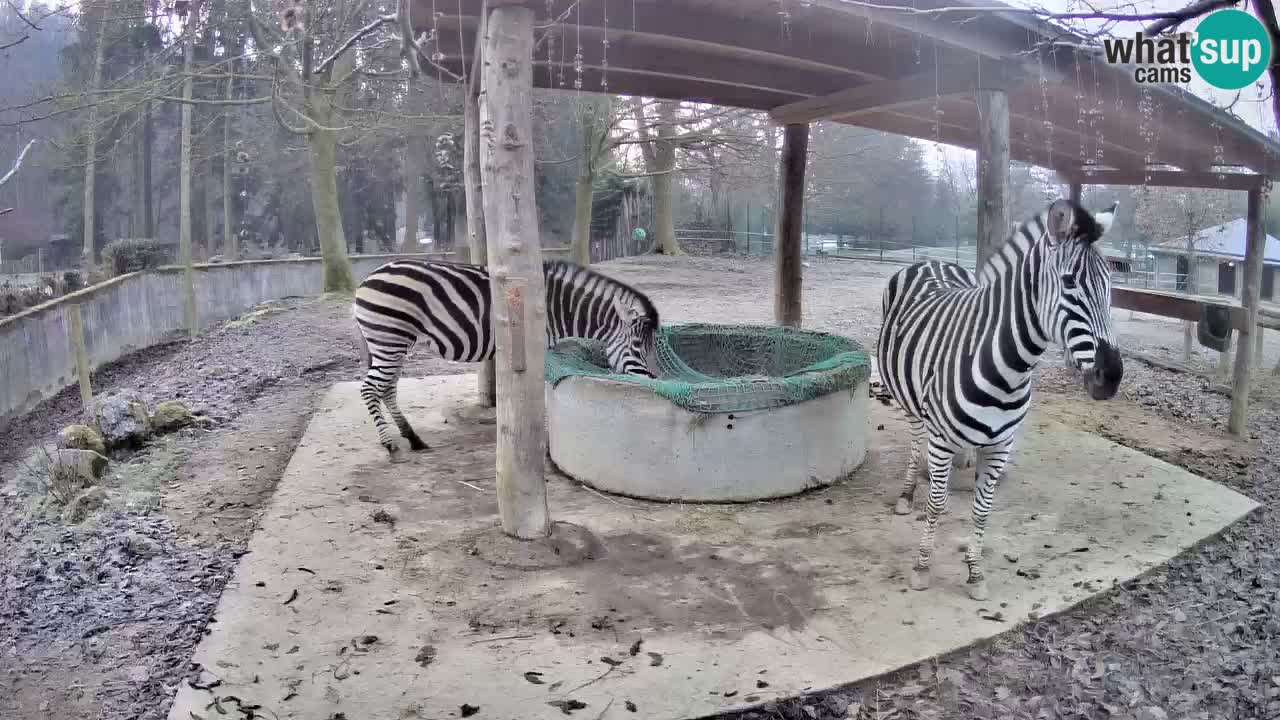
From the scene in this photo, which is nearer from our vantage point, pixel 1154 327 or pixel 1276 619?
pixel 1276 619

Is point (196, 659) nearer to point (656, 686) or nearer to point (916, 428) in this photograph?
point (656, 686)

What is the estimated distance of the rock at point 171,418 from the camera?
687cm

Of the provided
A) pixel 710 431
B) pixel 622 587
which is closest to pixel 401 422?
pixel 710 431

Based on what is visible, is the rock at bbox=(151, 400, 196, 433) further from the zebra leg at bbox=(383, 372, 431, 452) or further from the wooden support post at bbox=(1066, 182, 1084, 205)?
the wooden support post at bbox=(1066, 182, 1084, 205)

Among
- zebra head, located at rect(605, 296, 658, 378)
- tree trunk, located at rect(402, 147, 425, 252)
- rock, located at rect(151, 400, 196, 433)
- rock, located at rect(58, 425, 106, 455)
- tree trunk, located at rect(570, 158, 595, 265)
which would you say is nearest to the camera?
rock, located at rect(58, 425, 106, 455)

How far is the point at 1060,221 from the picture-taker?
3229 millimetres

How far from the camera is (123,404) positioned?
6.55 meters

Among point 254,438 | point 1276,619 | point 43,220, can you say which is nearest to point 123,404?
point 254,438

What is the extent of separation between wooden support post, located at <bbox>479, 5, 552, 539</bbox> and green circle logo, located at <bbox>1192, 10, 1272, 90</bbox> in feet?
9.42

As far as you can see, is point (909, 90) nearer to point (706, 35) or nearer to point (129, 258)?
point (706, 35)

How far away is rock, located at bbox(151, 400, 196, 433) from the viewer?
6867 mm

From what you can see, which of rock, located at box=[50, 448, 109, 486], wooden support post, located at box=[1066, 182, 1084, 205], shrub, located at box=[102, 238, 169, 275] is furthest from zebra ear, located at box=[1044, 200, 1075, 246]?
Result: shrub, located at box=[102, 238, 169, 275]

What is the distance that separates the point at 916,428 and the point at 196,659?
4047mm

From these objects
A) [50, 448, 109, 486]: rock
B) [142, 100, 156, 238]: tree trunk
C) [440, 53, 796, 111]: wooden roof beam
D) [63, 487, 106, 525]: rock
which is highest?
[142, 100, 156, 238]: tree trunk
